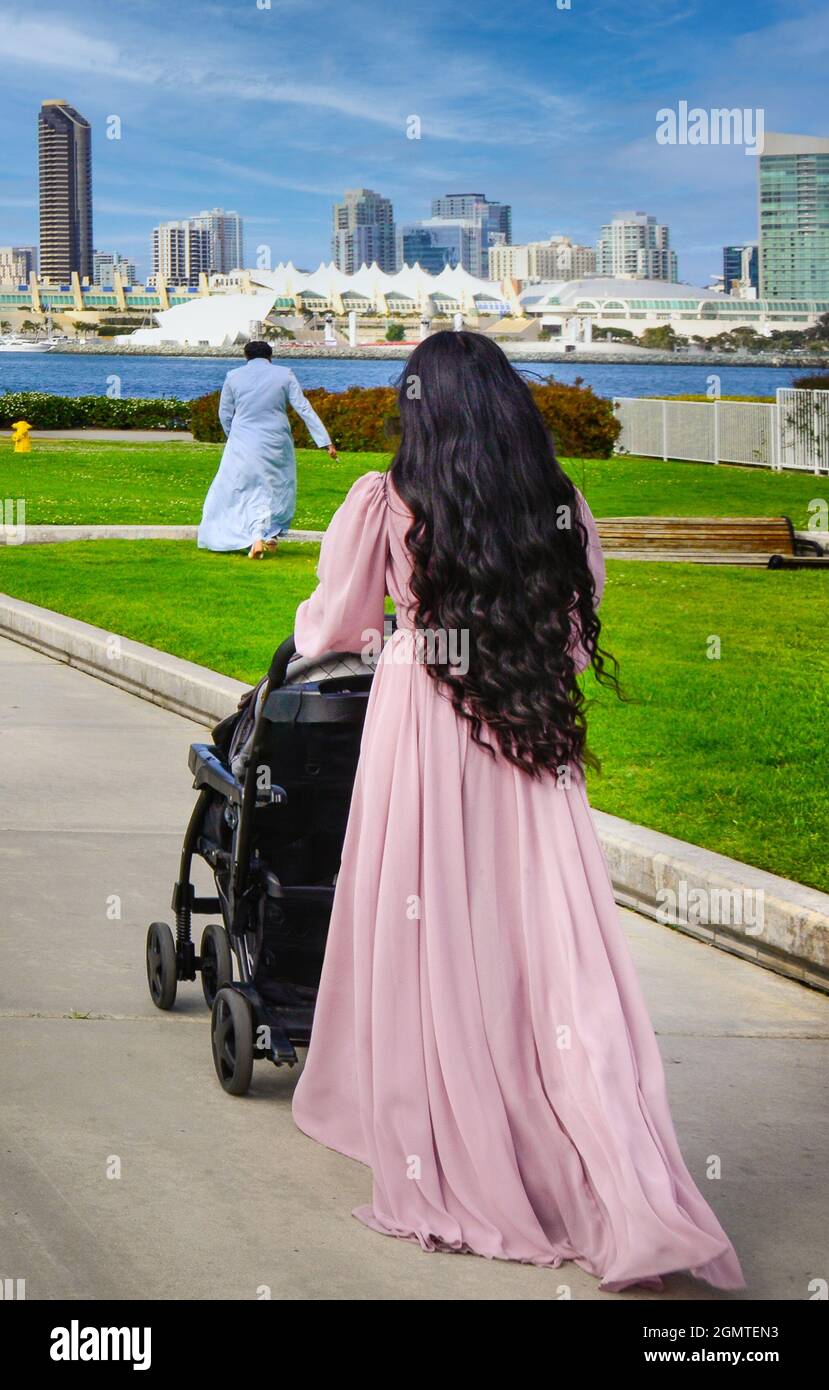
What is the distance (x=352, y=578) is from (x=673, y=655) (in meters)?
7.12

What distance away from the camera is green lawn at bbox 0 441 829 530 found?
63.9ft

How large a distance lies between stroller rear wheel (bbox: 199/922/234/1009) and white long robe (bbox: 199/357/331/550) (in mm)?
10312

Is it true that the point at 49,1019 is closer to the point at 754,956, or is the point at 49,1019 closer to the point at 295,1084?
the point at 295,1084

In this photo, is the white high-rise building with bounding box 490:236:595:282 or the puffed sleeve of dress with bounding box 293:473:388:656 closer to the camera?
the puffed sleeve of dress with bounding box 293:473:388:656

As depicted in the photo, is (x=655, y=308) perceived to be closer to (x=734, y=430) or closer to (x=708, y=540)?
(x=734, y=430)

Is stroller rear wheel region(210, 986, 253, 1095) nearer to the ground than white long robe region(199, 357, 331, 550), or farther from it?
nearer to the ground

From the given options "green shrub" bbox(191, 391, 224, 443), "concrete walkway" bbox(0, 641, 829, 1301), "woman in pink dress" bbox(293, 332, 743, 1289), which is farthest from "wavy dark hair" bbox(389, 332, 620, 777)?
"green shrub" bbox(191, 391, 224, 443)

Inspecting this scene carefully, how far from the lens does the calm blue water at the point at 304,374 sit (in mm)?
87875

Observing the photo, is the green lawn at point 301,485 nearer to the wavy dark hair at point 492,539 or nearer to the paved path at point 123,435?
the paved path at point 123,435

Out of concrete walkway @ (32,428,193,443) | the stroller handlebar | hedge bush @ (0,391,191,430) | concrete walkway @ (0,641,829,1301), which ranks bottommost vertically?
concrete walkway @ (0,641,829,1301)

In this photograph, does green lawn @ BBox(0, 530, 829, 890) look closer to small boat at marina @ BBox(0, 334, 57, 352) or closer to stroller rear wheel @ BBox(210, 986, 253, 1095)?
stroller rear wheel @ BBox(210, 986, 253, 1095)

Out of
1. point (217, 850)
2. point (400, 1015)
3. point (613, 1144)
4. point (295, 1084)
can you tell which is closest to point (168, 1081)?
point (295, 1084)
